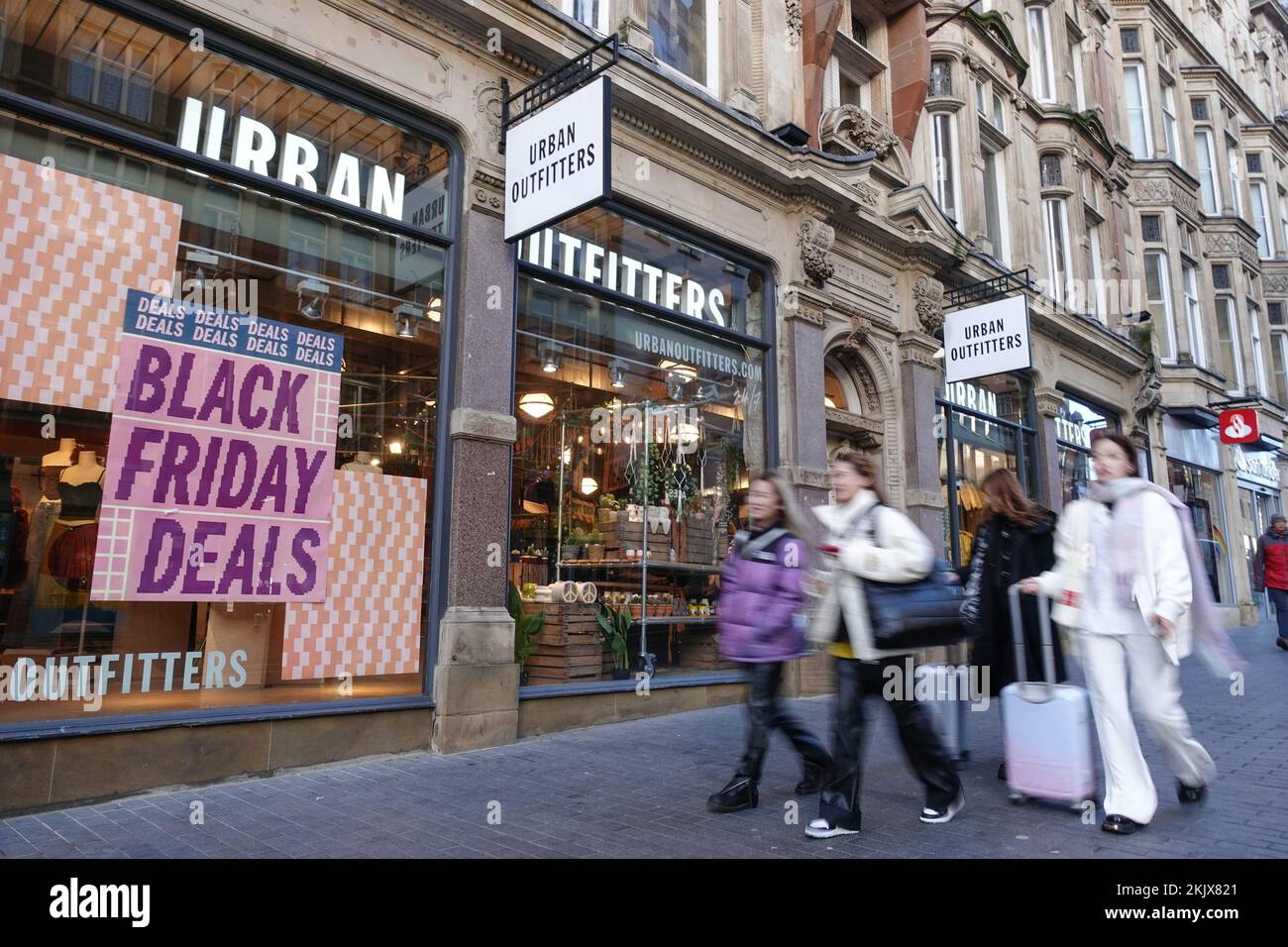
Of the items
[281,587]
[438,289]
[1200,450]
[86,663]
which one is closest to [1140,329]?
[1200,450]

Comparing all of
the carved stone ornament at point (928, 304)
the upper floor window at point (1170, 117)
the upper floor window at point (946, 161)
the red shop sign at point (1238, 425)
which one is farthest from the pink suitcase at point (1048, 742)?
the upper floor window at point (1170, 117)

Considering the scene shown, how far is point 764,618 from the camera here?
474 centimetres

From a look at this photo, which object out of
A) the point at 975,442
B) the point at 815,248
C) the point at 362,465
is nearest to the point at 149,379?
the point at 362,465

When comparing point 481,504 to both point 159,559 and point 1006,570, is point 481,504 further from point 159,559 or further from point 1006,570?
point 1006,570

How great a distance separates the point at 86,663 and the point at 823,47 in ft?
35.6

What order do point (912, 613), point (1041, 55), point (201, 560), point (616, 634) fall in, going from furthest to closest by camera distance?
point (1041, 55), point (616, 634), point (201, 560), point (912, 613)

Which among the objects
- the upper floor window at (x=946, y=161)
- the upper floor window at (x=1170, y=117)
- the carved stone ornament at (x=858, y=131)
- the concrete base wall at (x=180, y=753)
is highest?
the upper floor window at (x=1170, y=117)

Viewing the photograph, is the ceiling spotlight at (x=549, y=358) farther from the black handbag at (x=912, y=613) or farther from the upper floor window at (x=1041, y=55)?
the upper floor window at (x=1041, y=55)

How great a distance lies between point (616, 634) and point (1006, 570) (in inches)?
157

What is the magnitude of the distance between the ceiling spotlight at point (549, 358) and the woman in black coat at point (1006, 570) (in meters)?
4.17

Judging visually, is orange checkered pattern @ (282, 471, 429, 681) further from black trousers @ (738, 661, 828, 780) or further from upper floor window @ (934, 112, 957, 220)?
upper floor window @ (934, 112, 957, 220)

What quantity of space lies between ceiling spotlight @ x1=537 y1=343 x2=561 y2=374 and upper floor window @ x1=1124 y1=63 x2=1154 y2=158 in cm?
2049

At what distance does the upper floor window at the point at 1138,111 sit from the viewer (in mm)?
22266

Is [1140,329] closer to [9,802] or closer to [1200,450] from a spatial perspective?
[1200,450]
